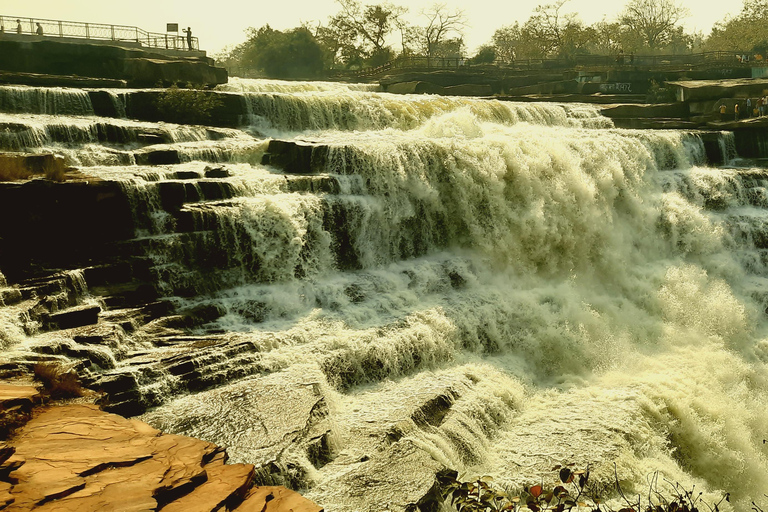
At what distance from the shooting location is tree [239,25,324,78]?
4031 cm

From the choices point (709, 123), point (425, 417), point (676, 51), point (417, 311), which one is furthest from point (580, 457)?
point (676, 51)

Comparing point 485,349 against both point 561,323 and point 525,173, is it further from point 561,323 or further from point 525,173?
point 525,173

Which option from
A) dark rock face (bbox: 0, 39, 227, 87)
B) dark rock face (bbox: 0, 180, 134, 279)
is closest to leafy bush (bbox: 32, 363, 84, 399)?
dark rock face (bbox: 0, 180, 134, 279)

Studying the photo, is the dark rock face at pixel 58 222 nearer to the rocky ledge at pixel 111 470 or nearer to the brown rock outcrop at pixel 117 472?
the rocky ledge at pixel 111 470

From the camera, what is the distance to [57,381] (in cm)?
693

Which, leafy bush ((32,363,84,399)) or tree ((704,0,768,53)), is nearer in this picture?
leafy bush ((32,363,84,399))

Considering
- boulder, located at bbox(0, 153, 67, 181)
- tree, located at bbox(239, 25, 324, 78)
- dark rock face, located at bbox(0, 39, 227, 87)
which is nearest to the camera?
boulder, located at bbox(0, 153, 67, 181)

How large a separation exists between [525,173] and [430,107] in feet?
18.4

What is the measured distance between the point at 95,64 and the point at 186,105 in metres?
4.88

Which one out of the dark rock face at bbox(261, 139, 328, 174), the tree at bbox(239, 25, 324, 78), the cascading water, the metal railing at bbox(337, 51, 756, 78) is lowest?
the cascading water

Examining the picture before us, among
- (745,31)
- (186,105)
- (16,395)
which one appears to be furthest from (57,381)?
(745,31)

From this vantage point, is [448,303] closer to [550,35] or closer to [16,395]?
[16,395]

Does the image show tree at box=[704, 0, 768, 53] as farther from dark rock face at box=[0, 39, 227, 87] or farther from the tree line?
dark rock face at box=[0, 39, 227, 87]

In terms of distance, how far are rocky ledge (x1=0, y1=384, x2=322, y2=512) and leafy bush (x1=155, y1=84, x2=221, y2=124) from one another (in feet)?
36.2
